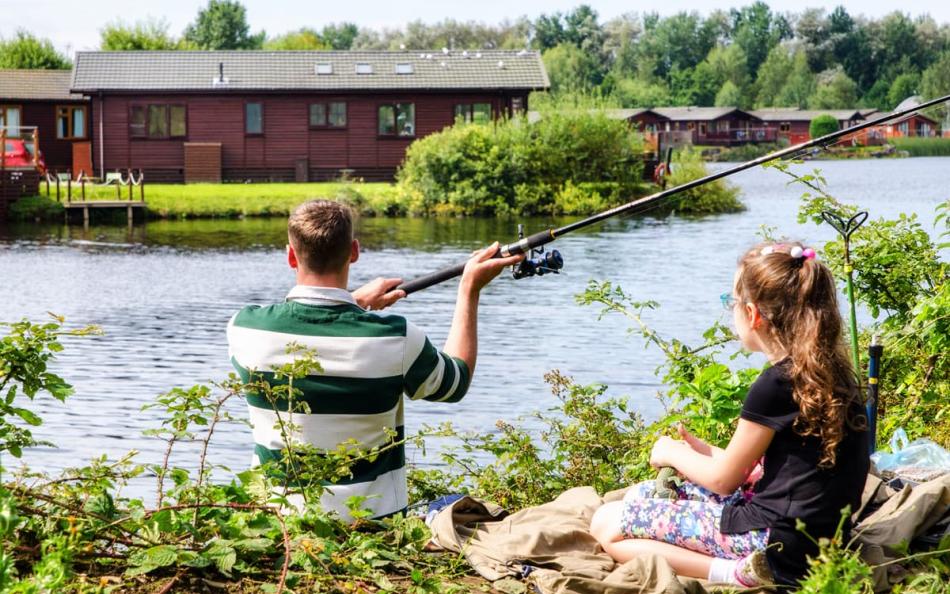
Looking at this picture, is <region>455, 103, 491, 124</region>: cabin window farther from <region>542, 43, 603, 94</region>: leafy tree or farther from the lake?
<region>542, 43, 603, 94</region>: leafy tree

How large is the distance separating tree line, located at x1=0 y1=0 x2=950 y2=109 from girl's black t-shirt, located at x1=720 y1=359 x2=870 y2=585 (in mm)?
108773

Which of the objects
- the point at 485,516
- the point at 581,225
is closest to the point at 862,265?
the point at 581,225

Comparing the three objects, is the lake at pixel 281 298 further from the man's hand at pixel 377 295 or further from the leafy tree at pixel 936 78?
the leafy tree at pixel 936 78

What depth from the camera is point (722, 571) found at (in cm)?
369

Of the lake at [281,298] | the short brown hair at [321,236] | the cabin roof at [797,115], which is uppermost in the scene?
the cabin roof at [797,115]

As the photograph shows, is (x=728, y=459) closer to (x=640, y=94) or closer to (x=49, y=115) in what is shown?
(x=49, y=115)

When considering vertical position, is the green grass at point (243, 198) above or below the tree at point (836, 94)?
below

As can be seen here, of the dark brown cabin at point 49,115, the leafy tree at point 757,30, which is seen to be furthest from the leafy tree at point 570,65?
the dark brown cabin at point 49,115

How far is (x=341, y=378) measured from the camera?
148 inches

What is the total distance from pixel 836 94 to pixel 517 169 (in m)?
105

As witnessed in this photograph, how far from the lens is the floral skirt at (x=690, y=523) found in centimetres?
370

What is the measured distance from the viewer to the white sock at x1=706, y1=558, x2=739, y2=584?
367cm

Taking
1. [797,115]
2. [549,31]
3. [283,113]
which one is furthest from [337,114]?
[549,31]

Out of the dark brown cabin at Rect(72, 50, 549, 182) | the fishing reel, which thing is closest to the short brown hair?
the fishing reel
